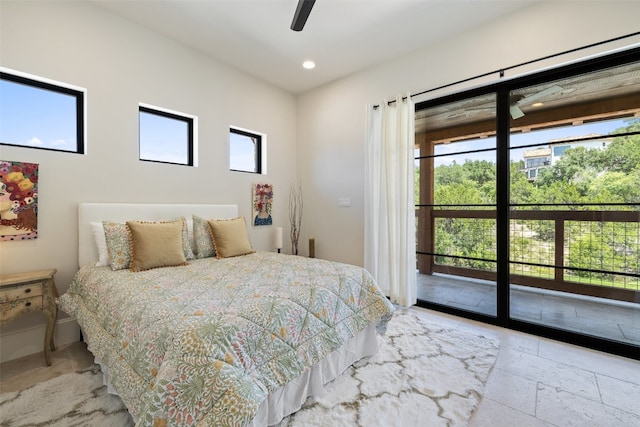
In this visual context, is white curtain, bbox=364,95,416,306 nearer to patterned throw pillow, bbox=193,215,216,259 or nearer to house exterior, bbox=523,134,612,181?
house exterior, bbox=523,134,612,181

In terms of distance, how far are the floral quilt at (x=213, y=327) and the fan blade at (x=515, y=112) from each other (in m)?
2.14

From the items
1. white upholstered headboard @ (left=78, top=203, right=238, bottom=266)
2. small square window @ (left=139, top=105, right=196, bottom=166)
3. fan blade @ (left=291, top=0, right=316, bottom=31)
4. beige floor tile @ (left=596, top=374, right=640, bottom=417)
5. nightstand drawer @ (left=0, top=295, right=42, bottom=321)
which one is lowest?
beige floor tile @ (left=596, top=374, right=640, bottom=417)

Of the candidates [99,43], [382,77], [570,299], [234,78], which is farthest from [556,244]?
[99,43]

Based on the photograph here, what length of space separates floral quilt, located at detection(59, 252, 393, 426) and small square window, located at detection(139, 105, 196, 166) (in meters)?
1.34

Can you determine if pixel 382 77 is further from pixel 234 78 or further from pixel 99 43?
pixel 99 43

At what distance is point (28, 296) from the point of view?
76.2 inches

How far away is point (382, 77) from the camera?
3.38m

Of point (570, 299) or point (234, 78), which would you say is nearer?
point (570, 299)

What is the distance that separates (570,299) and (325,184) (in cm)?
287

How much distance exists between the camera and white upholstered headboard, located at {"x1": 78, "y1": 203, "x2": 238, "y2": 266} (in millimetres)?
2350

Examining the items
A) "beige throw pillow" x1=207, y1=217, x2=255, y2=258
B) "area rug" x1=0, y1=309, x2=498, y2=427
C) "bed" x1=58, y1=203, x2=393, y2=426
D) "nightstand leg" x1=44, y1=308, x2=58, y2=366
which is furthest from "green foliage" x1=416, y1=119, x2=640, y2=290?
"nightstand leg" x1=44, y1=308, x2=58, y2=366

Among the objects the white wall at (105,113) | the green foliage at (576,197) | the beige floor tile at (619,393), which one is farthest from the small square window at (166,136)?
the beige floor tile at (619,393)

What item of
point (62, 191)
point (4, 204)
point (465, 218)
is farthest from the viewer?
point (465, 218)

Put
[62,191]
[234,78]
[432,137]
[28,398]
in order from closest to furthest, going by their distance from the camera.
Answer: [28,398] → [62,191] → [432,137] → [234,78]
